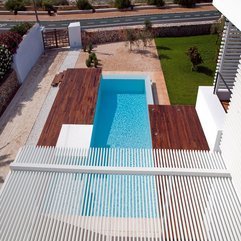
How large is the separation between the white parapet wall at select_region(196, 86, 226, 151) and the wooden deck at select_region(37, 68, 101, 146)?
17.5 ft

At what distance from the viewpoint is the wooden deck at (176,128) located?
11.5m

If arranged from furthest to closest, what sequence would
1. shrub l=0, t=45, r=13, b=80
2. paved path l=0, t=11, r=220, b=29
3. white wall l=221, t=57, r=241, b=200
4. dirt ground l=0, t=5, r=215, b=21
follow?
dirt ground l=0, t=5, r=215, b=21
paved path l=0, t=11, r=220, b=29
shrub l=0, t=45, r=13, b=80
white wall l=221, t=57, r=241, b=200

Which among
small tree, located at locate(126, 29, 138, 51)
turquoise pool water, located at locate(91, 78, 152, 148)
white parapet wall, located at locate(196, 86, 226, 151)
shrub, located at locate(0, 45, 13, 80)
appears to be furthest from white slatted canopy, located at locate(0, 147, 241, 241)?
small tree, located at locate(126, 29, 138, 51)

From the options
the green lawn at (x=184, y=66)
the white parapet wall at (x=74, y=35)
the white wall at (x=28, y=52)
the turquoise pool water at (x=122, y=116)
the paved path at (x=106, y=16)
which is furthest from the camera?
the paved path at (x=106, y=16)

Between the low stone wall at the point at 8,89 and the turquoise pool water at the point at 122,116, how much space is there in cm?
539

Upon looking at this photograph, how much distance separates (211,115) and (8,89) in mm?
12753

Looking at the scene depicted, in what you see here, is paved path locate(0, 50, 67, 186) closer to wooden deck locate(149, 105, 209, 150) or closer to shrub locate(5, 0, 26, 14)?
wooden deck locate(149, 105, 209, 150)

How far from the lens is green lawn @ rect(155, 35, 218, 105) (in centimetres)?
1875

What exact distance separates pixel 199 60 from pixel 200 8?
17.9m

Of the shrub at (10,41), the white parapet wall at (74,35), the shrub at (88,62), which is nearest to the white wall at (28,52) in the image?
the shrub at (10,41)

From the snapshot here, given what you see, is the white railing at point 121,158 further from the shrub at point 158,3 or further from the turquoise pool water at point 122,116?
the shrub at point 158,3

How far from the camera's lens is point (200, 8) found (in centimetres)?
3619

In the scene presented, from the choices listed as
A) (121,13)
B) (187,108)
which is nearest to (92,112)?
(187,108)

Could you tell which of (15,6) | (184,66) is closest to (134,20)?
(184,66)
